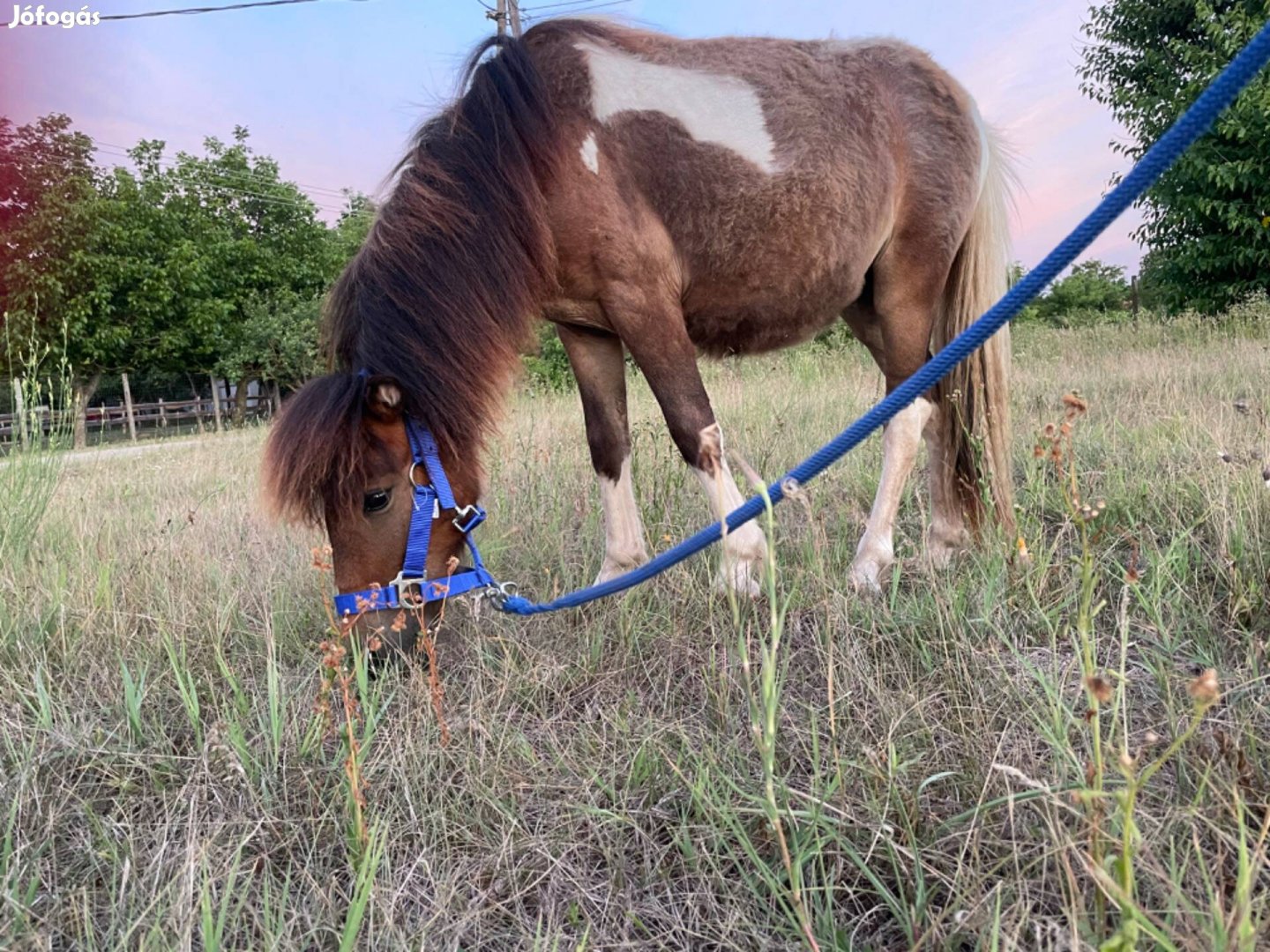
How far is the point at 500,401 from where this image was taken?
84.3 inches

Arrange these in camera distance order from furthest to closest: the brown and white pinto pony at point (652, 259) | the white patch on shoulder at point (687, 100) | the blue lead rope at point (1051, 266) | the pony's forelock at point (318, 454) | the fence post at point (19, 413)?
1. the fence post at point (19, 413)
2. the white patch on shoulder at point (687, 100)
3. the brown and white pinto pony at point (652, 259)
4. the pony's forelock at point (318, 454)
5. the blue lead rope at point (1051, 266)

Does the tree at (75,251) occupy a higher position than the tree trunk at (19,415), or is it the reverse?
the tree at (75,251)

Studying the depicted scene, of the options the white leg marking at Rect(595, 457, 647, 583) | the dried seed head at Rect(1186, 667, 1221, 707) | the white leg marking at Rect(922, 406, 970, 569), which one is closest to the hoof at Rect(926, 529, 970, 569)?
the white leg marking at Rect(922, 406, 970, 569)

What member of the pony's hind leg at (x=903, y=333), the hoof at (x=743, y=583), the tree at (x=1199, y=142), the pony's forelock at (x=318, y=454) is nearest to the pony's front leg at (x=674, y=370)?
the hoof at (x=743, y=583)

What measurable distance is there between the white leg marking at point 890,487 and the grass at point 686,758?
122 millimetres

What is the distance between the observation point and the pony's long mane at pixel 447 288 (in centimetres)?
185

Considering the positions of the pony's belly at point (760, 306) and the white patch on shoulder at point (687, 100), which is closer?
the white patch on shoulder at point (687, 100)

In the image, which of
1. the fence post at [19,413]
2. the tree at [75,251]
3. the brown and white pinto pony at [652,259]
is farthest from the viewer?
the tree at [75,251]

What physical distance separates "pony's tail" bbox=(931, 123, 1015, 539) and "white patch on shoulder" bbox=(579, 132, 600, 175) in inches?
58.8

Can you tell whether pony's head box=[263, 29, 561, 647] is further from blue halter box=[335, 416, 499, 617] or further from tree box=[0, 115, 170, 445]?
tree box=[0, 115, 170, 445]

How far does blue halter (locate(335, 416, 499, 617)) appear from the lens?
1811 mm

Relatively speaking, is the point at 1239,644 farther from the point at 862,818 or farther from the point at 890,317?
the point at 890,317

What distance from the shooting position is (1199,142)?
1037 cm

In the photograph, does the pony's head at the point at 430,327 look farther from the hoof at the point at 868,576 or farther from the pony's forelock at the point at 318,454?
the hoof at the point at 868,576
